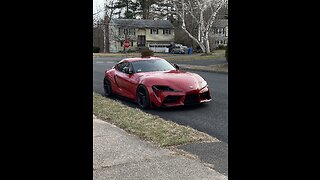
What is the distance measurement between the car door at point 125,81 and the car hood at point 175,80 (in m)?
0.35

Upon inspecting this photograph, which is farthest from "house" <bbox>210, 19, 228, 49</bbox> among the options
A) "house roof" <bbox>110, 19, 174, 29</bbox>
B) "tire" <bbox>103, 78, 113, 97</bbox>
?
"tire" <bbox>103, 78, 113, 97</bbox>

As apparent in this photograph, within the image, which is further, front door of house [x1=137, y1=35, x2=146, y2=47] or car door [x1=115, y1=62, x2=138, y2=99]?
front door of house [x1=137, y1=35, x2=146, y2=47]

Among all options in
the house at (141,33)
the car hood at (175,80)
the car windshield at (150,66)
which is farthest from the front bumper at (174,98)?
the house at (141,33)

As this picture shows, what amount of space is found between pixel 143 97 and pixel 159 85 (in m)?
0.61

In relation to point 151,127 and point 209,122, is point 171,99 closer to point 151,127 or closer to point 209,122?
point 209,122

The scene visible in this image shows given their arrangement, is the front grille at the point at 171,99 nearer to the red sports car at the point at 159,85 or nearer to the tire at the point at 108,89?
the red sports car at the point at 159,85

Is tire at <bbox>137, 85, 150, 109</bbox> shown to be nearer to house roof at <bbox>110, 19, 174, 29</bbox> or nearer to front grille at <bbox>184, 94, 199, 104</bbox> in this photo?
front grille at <bbox>184, 94, 199, 104</bbox>

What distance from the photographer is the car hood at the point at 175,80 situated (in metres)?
7.86

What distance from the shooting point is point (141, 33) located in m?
61.0

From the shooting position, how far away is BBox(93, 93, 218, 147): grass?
16.5 feet

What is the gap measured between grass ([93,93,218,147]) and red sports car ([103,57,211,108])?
65 centimetres

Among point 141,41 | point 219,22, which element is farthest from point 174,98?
point 141,41
